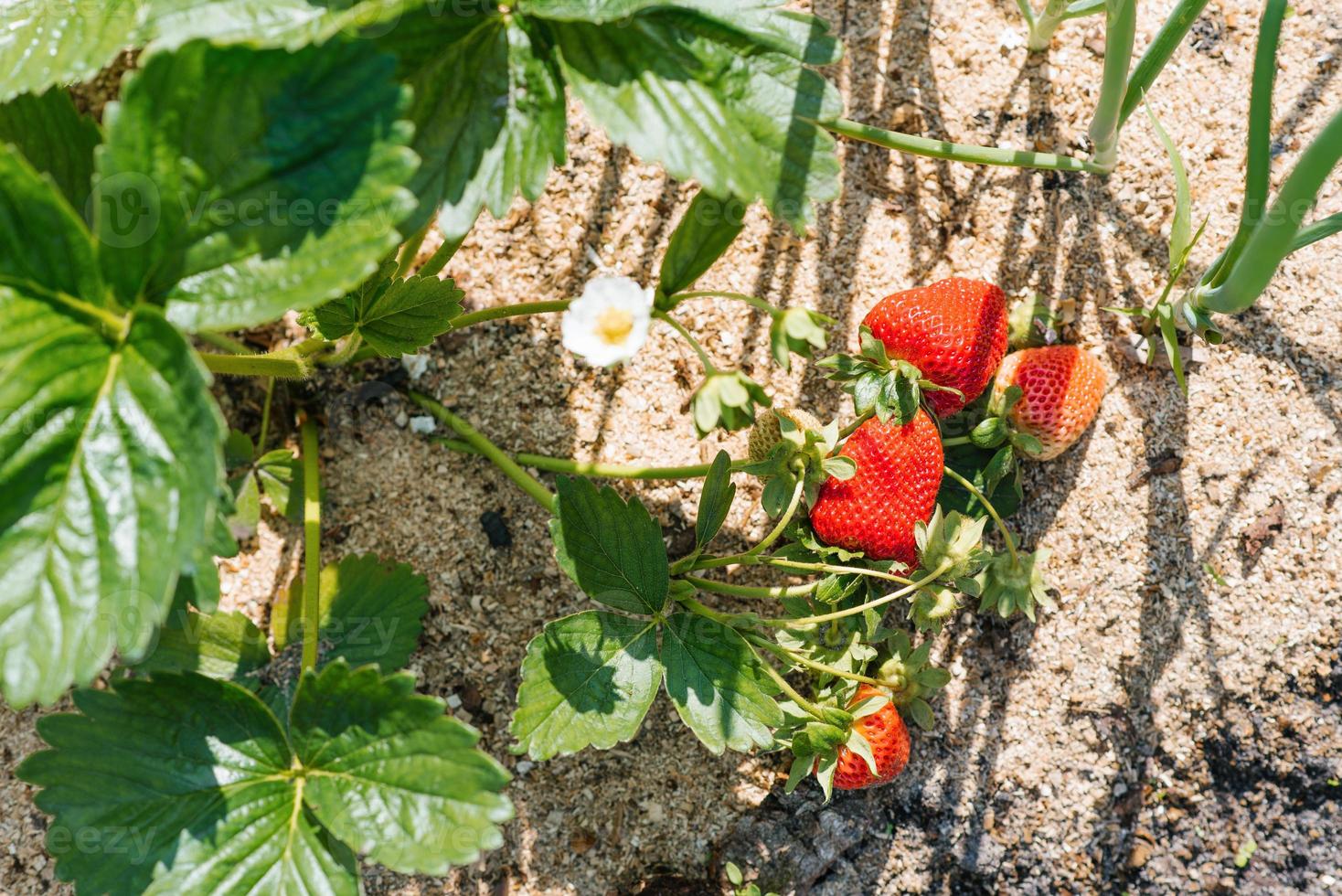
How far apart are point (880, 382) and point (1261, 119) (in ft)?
1.66

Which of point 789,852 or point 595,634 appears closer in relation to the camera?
point 595,634

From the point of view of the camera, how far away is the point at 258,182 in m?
0.95

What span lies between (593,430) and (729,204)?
46 centimetres

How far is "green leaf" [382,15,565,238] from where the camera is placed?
1.05 m

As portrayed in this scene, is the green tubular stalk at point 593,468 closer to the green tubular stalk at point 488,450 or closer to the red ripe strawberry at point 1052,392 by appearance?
the green tubular stalk at point 488,450

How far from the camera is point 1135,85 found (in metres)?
1.33

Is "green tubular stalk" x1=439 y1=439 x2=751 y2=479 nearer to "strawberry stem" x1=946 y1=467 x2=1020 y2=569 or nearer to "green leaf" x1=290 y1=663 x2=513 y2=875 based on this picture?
"strawberry stem" x1=946 y1=467 x2=1020 y2=569

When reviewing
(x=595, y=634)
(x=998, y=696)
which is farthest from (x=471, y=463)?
(x=998, y=696)

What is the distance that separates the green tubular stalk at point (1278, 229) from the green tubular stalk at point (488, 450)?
2.95 feet

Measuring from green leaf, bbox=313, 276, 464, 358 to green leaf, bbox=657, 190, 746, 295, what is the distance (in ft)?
1.01

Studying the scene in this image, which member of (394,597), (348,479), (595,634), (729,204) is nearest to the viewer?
(729,204)

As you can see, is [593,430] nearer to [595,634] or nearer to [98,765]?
[595,634]

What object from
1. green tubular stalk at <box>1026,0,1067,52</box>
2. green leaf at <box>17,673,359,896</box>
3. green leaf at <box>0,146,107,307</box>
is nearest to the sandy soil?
green tubular stalk at <box>1026,0,1067,52</box>

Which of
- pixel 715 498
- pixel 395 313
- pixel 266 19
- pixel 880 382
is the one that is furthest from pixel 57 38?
pixel 880 382
